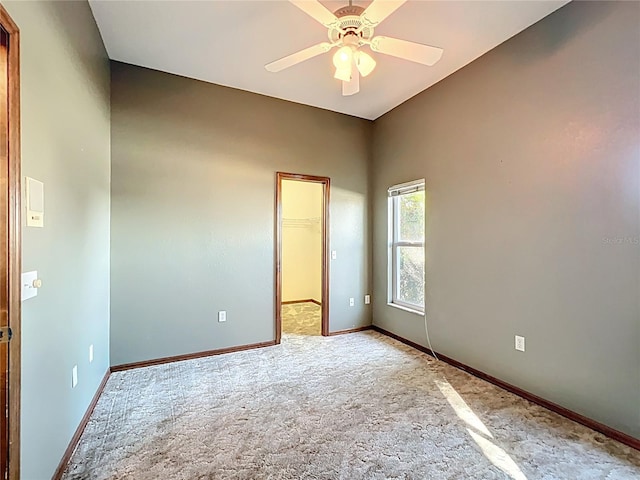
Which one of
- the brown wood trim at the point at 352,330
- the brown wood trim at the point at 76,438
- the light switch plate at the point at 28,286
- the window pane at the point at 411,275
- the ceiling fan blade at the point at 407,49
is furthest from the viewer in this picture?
the brown wood trim at the point at 352,330

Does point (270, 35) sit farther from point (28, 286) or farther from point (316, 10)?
point (28, 286)

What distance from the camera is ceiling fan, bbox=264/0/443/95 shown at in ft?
5.38

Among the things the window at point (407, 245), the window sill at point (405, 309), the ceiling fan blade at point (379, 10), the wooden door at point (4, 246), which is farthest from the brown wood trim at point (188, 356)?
the ceiling fan blade at point (379, 10)

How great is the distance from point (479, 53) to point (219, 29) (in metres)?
2.20

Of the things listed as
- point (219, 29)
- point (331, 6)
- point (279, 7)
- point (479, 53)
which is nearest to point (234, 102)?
point (219, 29)

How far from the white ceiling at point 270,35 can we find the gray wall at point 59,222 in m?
0.34

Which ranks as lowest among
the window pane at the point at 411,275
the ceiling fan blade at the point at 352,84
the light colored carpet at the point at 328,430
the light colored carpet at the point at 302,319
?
the light colored carpet at the point at 328,430

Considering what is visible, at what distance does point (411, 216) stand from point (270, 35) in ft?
7.92

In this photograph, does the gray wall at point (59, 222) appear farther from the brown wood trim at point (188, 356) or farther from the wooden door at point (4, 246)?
the brown wood trim at point (188, 356)

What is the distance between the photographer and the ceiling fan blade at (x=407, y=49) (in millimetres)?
1859

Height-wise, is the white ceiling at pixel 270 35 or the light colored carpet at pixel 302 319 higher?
the white ceiling at pixel 270 35

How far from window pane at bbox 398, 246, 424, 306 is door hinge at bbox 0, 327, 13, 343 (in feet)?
11.2

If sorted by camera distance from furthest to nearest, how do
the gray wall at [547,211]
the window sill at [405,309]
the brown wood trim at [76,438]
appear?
the window sill at [405,309] < the gray wall at [547,211] < the brown wood trim at [76,438]

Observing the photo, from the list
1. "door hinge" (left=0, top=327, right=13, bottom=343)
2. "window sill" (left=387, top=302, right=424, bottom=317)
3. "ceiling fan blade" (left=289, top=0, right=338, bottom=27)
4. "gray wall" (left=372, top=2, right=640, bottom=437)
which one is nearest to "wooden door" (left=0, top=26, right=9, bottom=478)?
"door hinge" (left=0, top=327, right=13, bottom=343)
